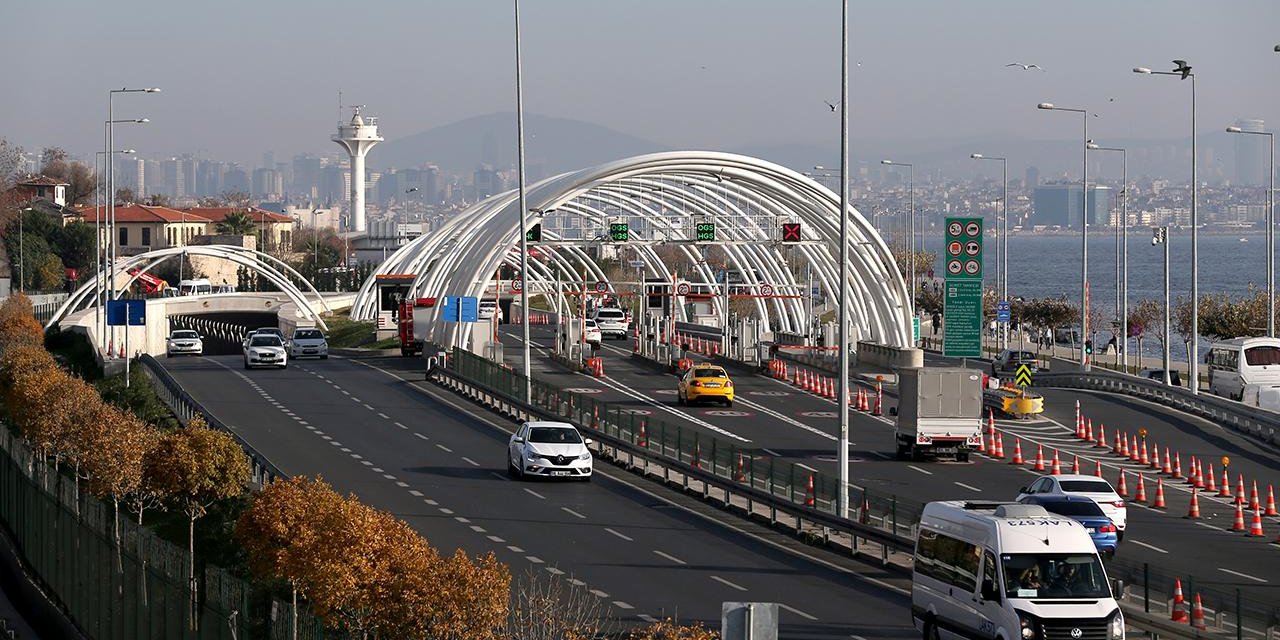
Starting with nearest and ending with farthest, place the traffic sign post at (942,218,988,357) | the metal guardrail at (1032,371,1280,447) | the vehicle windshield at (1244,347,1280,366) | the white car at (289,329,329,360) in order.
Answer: the metal guardrail at (1032,371,1280,447) → the traffic sign post at (942,218,988,357) → the vehicle windshield at (1244,347,1280,366) → the white car at (289,329,329,360)

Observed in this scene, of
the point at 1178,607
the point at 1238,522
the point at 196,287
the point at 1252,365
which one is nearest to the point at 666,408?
the point at 1252,365

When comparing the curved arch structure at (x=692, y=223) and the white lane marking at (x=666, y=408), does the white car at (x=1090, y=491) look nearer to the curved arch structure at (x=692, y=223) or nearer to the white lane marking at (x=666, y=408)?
the white lane marking at (x=666, y=408)

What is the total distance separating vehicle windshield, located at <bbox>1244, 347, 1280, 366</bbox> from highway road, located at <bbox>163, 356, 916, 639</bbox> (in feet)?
91.0

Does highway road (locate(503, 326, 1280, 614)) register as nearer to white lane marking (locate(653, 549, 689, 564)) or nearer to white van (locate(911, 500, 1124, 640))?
white van (locate(911, 500, 1124, 640))

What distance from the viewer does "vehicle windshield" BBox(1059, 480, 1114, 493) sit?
31.3 m

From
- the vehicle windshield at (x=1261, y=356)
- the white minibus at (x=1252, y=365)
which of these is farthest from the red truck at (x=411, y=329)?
the vehicle windshield at (x=1261, y=356)

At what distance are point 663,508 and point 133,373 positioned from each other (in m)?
30.6

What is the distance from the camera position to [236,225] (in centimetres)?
15838

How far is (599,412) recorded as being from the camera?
44.3 m

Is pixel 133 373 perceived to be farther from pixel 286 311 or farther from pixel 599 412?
pixel 286 311

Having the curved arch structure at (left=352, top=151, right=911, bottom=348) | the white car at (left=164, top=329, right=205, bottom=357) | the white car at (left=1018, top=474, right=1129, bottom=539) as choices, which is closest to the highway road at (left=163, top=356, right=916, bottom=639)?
the white car at (left=1018, top=474, right=1129, bottom=539)

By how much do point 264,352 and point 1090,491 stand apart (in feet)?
140

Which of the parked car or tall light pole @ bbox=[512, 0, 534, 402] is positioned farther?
the parked car

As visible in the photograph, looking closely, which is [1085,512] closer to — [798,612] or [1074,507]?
[1074,507]
